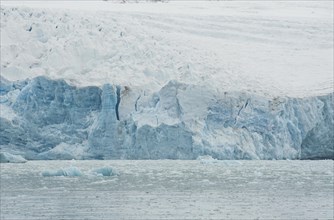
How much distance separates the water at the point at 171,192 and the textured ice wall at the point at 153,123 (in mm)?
510

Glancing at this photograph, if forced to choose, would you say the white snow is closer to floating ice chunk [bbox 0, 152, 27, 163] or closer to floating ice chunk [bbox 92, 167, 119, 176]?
floating ice chunk [bbox 0, 152, 27, 163]

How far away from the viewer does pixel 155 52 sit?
103ft

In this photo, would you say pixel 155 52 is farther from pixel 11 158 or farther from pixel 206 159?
pixel 11 158

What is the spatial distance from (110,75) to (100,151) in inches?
128

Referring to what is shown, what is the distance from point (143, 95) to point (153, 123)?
1.99m

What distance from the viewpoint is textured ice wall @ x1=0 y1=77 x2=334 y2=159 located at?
89.7 feet

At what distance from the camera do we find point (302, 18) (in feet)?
136

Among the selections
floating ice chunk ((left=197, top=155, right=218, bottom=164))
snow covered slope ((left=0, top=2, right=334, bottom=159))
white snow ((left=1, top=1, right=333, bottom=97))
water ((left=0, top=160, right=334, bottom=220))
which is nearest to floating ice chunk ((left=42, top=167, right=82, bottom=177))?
water ((left=0, top=160, right=334, bottom=220))

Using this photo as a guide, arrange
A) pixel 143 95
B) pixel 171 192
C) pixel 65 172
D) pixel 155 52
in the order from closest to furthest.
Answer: pixel 171 192, pixel 65 172, pixel 143 95, pixel 155 52

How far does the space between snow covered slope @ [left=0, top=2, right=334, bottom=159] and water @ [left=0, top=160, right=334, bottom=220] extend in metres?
0.74

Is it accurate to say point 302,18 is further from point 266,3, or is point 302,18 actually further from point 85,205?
point 85,205

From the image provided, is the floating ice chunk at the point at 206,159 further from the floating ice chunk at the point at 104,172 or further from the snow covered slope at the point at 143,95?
the floating ice chunk at the point at 104,172

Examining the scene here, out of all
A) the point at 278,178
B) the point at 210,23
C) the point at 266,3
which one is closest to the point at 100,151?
the point at 278,178

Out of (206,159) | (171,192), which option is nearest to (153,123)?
(206,159)
